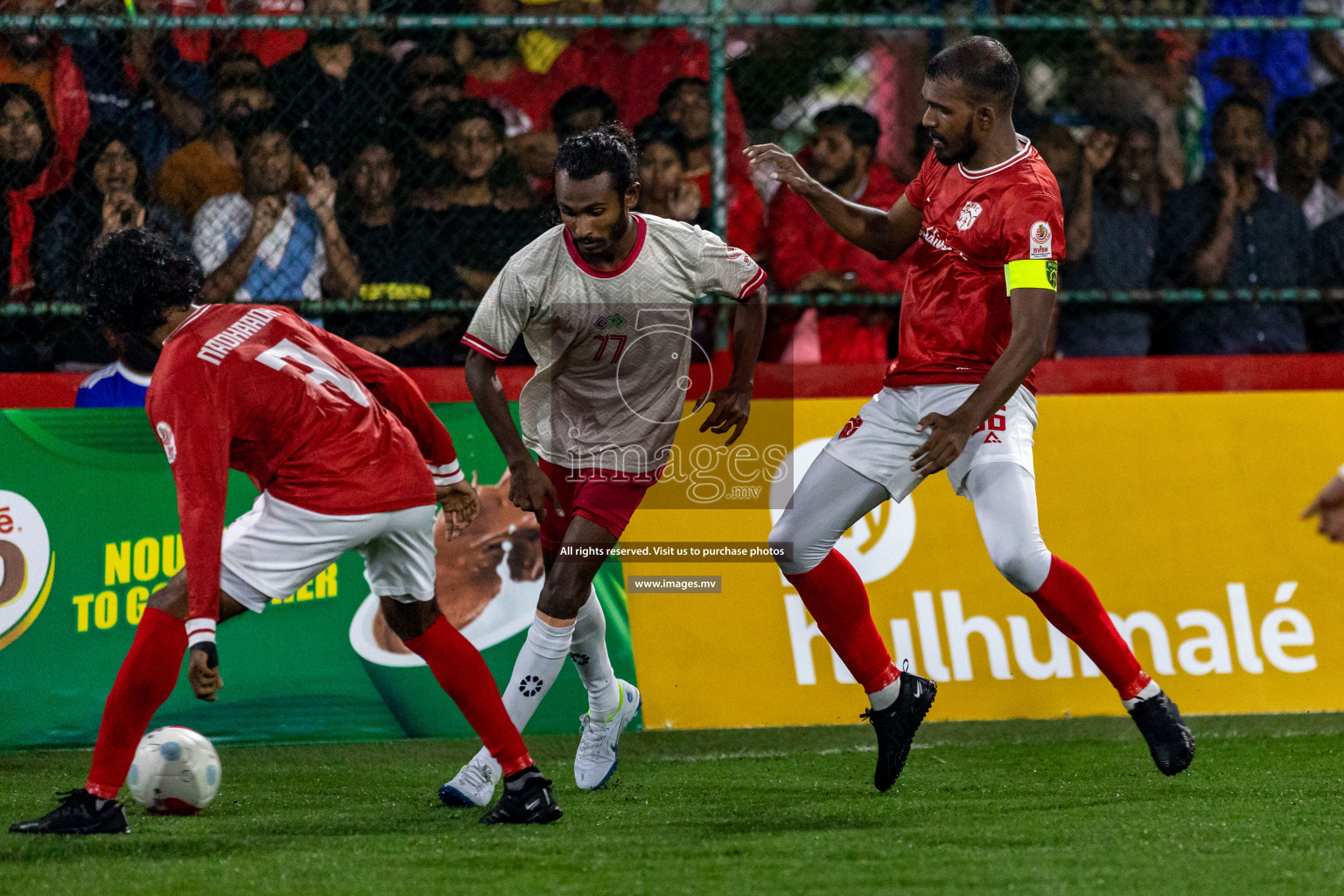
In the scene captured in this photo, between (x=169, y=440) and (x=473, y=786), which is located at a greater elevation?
(x=169, y=440)

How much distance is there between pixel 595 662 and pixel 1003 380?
5.89ft

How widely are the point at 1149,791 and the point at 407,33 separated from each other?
4421 mm

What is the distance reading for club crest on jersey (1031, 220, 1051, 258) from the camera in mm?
4676

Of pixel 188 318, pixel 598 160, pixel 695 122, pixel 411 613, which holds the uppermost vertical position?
pixel 598 160

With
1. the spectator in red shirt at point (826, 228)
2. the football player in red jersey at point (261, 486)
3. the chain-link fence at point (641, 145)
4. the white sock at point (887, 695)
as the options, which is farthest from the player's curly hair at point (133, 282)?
the spectator in red shirt at point (826, 228)

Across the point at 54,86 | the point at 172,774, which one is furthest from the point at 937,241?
the point at 54,86

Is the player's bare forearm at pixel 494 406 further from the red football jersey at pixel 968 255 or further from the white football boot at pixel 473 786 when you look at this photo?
the red football jersey at pixel 968 255

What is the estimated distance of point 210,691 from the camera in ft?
13.4

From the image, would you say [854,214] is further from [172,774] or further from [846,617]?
[172,774]

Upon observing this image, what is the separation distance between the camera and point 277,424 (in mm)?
4457

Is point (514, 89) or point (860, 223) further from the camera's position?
point (514, 89)

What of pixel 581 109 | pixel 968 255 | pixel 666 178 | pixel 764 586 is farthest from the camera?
pixel 581 109

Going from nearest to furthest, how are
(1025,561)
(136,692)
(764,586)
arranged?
(136,692), (1025,561), (764,586)

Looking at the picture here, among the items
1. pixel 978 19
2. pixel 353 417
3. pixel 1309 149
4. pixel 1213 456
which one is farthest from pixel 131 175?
pixel 1309 149
